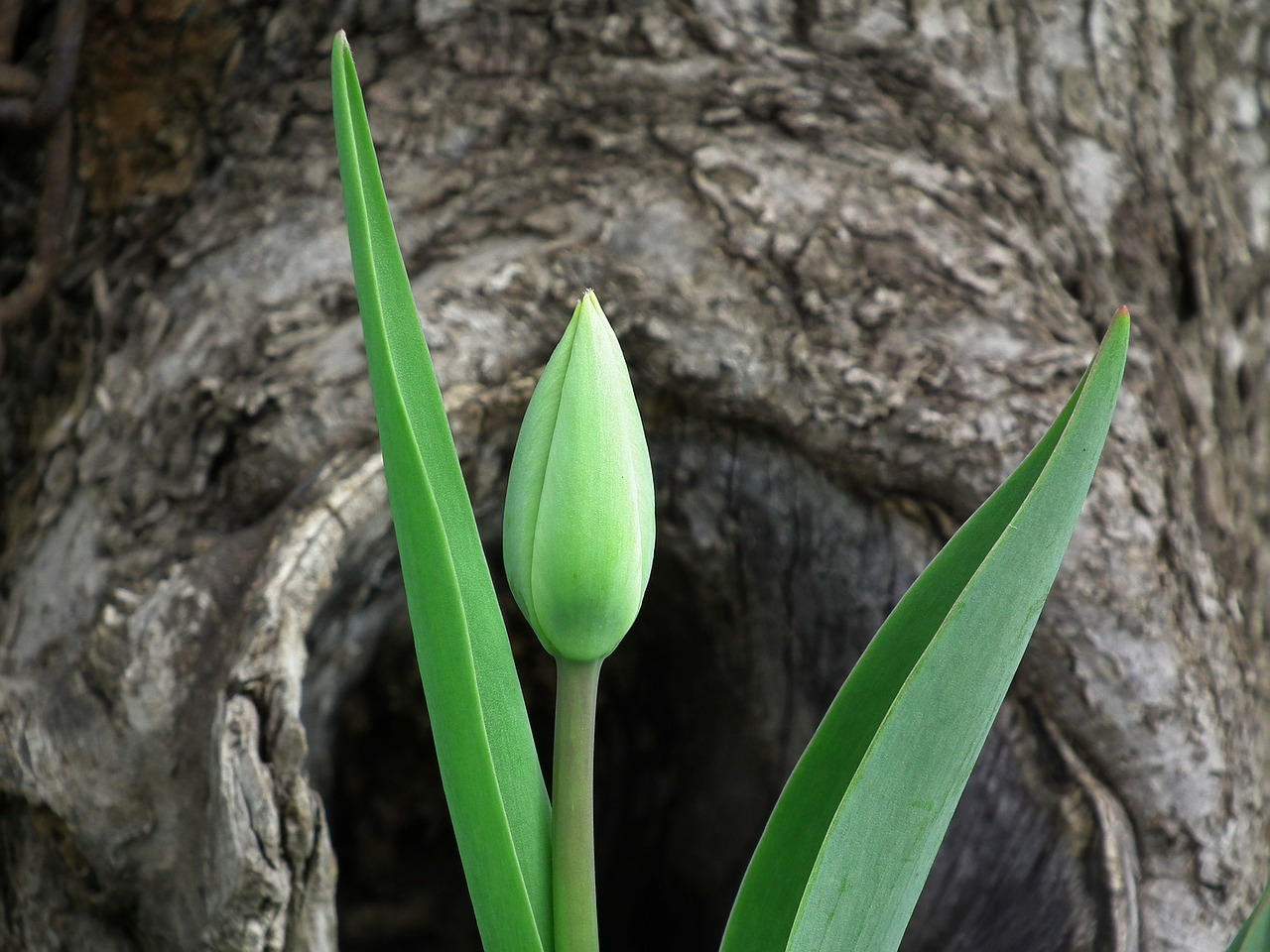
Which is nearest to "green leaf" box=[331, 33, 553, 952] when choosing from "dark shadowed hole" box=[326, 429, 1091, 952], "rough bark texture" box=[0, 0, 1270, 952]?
"rough bark texture" box=[0, 0, 1270, 952]

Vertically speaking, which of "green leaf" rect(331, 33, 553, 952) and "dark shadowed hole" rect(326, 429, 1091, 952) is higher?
"green leaf" rect(331, 33, 553, 952)

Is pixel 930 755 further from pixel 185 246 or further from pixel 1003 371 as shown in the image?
pixel 185 246

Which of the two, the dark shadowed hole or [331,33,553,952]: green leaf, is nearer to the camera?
[331,33,553,952]: green leaf

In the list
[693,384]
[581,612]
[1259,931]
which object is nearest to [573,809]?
[581,612]

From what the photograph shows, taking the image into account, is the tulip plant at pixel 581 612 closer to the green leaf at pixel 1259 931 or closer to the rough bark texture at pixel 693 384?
the green leaf at pixel 1259 931

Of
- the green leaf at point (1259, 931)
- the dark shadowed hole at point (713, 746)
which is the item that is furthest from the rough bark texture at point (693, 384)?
the green leaf at point (1259, 931)

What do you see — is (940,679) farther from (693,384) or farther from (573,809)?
(693,384)

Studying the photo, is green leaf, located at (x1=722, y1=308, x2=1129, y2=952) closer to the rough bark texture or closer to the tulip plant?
the tulip plant
